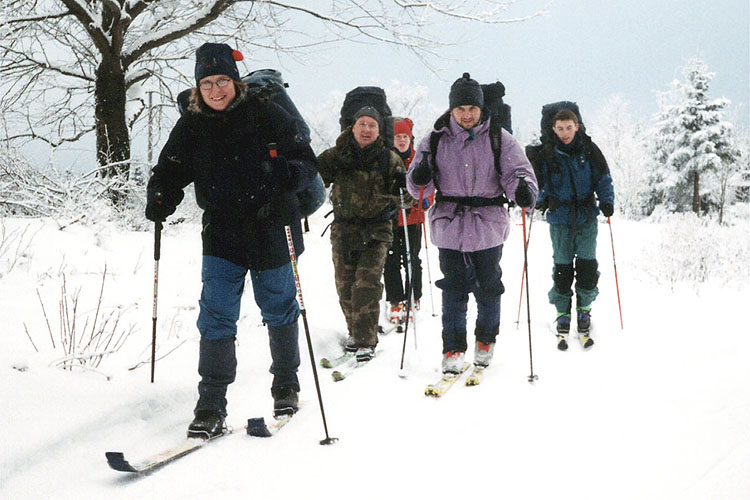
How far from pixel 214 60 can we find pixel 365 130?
1922mm

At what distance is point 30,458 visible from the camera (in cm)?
252

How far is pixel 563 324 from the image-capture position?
5.02m

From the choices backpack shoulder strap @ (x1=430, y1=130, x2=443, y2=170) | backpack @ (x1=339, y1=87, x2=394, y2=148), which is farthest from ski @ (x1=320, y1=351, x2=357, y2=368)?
backpack @ (x1=339, y1=87, x2=394, y2=148)

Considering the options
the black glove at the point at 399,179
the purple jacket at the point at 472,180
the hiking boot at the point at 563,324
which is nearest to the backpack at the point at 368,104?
the black glove at the point at 399,179

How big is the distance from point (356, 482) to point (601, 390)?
1.99 metres

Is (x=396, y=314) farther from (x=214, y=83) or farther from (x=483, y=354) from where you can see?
(x=214, y=83)

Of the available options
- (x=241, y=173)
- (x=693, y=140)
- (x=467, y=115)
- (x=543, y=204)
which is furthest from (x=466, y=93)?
(x=693, y=140)

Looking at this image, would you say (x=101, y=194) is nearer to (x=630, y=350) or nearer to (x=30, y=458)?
(x=30, y=458)

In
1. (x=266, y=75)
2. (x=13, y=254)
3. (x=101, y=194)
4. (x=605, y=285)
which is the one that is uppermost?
(x=266, y=75)

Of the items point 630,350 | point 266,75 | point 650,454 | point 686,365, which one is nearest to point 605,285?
point 630,350

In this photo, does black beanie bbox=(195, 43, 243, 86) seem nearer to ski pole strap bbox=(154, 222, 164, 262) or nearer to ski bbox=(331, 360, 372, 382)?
ski pole strap bbox=(154, 222, 164, 262)

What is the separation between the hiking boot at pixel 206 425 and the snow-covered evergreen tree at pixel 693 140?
34308 mm

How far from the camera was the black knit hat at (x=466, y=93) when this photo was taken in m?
3.79

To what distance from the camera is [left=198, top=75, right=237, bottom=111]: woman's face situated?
2.94 meters
